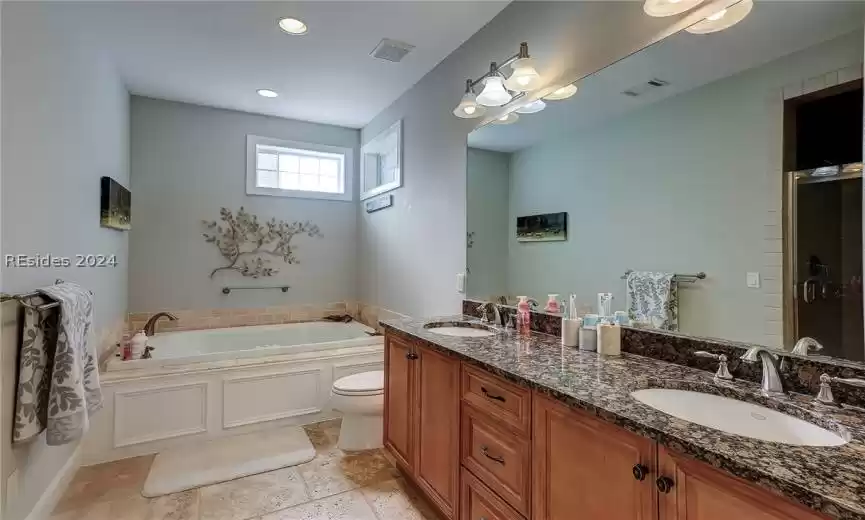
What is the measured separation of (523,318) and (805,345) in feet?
3.65

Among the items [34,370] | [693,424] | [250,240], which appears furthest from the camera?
[250,240]

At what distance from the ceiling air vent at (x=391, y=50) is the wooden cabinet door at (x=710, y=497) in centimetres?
258

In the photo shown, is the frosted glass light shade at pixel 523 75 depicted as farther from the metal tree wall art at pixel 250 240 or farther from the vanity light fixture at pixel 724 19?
the metal tree wall art at pixel 250 240

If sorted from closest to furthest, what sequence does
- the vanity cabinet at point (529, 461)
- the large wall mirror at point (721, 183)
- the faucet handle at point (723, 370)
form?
the vanity cabinet at point (529, 461)
the large wall mirror at point (721, 183)
the faucet handle at point (723, 370)

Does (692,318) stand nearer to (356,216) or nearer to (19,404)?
(19,404)

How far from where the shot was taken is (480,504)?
5.06 ft

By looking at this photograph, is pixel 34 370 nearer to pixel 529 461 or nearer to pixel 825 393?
pixel 529 461

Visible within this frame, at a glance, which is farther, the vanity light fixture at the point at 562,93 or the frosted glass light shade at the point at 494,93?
the frosted glass light shade at the point at 494,93

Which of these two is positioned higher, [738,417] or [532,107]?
[532,107]

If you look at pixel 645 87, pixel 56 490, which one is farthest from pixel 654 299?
pixel 56 490

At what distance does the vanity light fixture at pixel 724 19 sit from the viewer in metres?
1.32

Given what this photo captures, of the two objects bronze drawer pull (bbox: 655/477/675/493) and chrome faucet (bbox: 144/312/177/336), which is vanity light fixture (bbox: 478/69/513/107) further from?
chrome faucet (bbox: 144/312/177/336)

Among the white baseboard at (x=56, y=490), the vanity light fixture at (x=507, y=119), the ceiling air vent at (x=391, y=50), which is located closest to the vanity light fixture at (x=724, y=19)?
the vanity light fixture at (x=507, y=119)

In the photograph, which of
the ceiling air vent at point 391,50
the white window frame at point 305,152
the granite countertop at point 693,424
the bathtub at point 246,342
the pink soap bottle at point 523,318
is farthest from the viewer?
the white window frame at point 305,152
